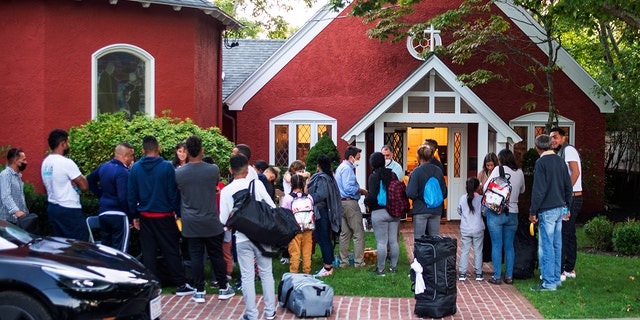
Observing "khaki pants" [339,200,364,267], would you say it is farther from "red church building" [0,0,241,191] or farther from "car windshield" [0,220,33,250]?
"car windshield" [0,220,33,250]

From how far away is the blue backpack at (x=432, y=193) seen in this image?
10.4 metres

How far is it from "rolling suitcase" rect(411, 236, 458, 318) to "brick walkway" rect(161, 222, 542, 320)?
16cm

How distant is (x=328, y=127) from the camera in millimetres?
18234

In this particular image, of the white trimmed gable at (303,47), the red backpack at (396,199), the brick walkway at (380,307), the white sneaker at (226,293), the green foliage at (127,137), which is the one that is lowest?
the brick walkway at (380,307)

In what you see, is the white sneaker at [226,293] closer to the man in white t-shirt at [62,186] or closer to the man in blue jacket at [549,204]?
the man in white t-shirt at [62,186]

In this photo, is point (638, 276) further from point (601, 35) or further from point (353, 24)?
point (601, 35)

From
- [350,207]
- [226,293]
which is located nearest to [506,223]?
[350,207]

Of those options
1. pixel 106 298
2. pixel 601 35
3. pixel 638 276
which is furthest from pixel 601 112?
pixel 106 298

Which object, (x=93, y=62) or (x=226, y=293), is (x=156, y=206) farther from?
(x=93, y=62)

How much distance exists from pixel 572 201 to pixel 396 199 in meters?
2.50

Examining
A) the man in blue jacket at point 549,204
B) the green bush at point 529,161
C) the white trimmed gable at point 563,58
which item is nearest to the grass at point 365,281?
the man in blue jacket at point 549,204

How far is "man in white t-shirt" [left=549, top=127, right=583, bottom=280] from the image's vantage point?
10.3 meters

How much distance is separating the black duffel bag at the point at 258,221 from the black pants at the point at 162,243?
174 centimetres

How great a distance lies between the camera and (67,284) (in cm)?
647
